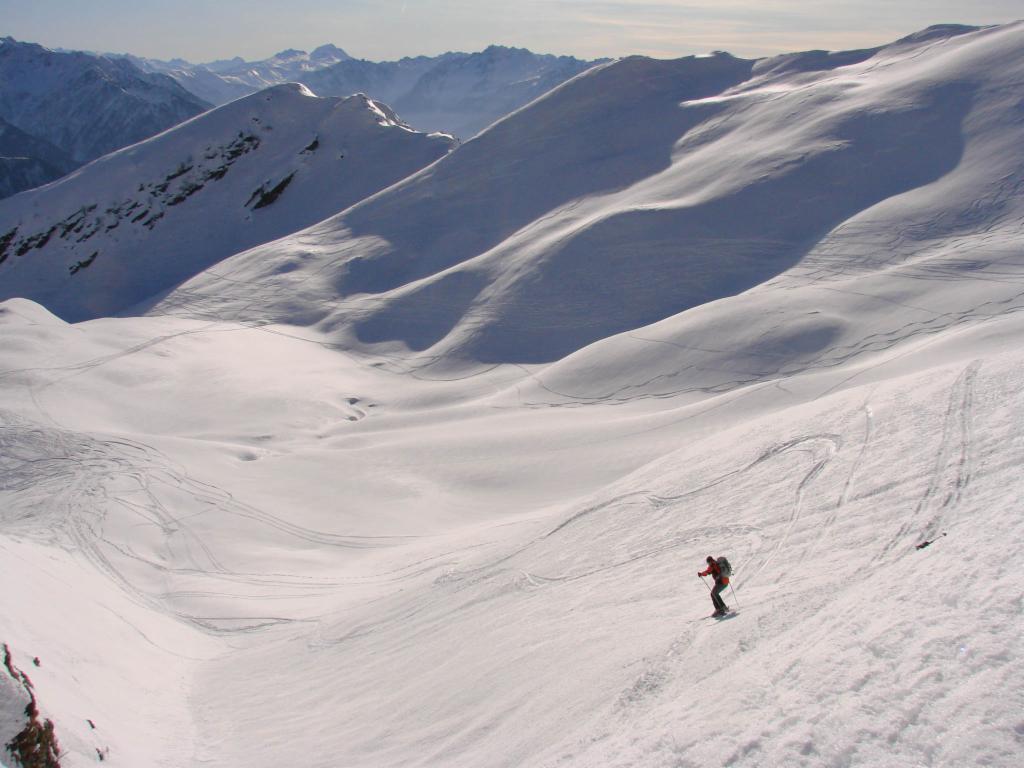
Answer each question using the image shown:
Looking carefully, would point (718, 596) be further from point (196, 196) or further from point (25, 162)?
point (25, 162)

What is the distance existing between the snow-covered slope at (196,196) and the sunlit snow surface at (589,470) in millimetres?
15988

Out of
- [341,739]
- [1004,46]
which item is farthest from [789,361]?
[1004,46]

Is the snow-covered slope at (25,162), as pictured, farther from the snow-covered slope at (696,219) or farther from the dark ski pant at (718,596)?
the dark ski pant at (718,596)

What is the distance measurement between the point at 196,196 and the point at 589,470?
57.1 meters

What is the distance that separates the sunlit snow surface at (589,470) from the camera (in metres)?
7.41

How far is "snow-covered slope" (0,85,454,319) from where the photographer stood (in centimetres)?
6016

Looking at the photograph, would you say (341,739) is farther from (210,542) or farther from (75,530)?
(75,530)

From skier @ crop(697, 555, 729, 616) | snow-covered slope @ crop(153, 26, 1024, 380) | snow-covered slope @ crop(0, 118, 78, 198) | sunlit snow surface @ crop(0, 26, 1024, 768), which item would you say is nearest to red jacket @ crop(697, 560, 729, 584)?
skier @ crop(697, 555, 729, 616)

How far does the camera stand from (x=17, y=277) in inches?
2489

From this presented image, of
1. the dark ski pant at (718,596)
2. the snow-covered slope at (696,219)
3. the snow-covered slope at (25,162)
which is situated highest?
the snow-covered slope at (25,162)

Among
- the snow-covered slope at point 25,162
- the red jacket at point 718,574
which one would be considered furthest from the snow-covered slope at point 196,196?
the snow-covered slope at point 25,162

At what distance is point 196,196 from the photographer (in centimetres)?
6544

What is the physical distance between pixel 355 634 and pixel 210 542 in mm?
6513

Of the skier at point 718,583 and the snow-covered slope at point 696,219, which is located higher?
the snow-covered slope at point 696,219
